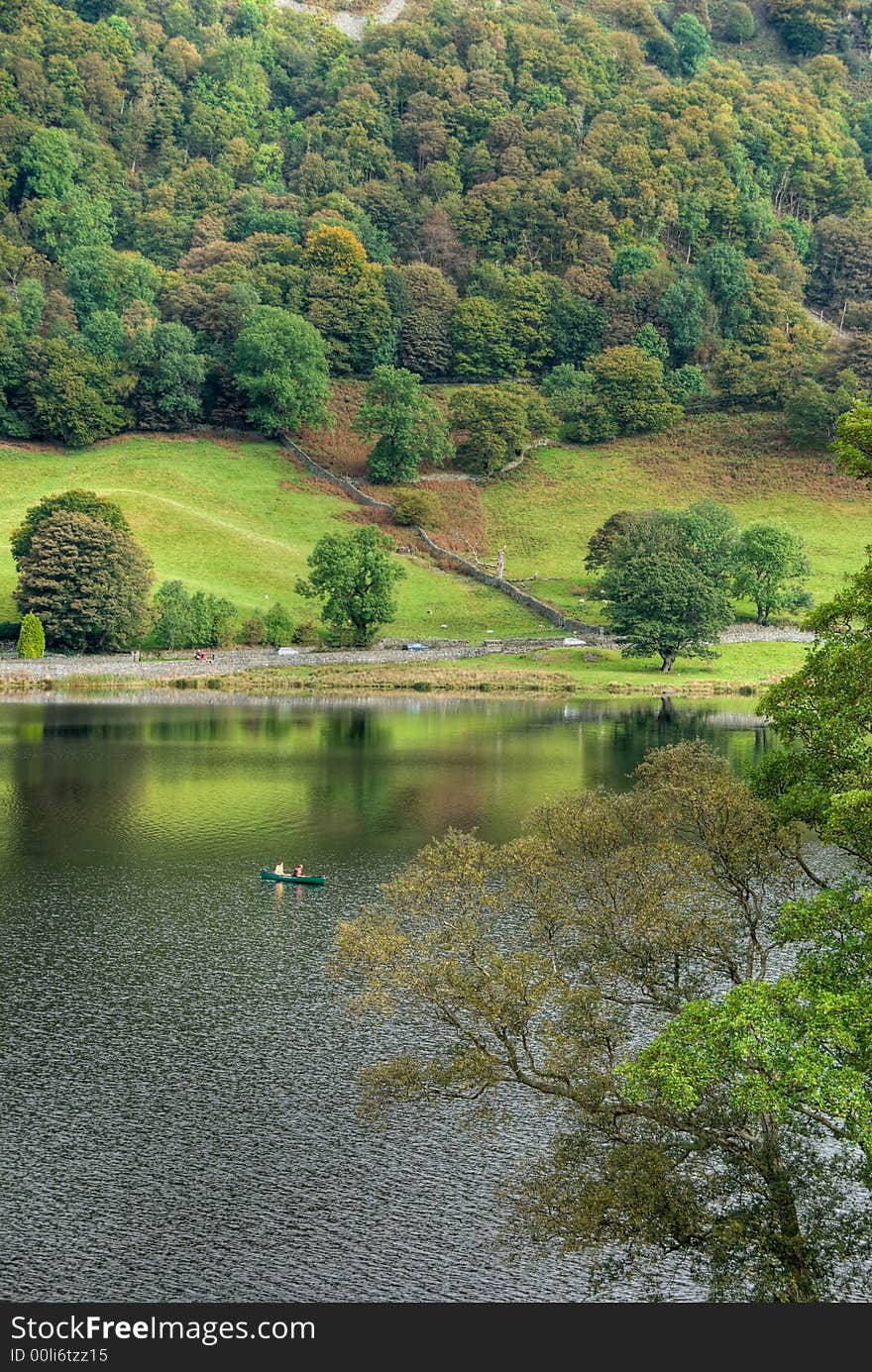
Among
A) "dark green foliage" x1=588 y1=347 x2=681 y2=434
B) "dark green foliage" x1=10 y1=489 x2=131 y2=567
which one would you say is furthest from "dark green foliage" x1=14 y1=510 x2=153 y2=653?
"dark green foliage" x1=588 y1=347 x2=681 y2=434

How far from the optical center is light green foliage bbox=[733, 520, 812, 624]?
436 ft

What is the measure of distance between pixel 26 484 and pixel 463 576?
4999cm

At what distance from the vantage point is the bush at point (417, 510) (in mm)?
157375

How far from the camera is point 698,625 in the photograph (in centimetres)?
12019

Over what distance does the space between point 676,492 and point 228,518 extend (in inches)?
2153

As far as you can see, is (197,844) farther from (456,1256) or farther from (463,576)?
(463,576)

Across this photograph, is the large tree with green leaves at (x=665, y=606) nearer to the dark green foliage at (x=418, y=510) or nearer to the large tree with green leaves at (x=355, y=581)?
the large tree with green leaves at (x=355, y=581)

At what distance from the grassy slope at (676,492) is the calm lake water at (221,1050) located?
70.3 meters

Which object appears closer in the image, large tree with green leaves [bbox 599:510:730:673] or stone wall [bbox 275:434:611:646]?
large tree with green leaves [bbox 599:510:730:673]

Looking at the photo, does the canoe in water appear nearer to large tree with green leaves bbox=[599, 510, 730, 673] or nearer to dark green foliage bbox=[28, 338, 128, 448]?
large tree with green leaves bbox=[599, 510, 730, 673]

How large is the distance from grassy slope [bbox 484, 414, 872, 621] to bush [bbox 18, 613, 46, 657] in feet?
167

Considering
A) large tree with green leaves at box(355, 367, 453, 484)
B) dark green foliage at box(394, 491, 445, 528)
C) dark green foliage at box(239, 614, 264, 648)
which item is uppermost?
large tree with green leaves at box(355, 367, 453, 484)

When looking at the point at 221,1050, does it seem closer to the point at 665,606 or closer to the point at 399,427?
the point at 665,606

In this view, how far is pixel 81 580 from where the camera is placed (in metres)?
118
